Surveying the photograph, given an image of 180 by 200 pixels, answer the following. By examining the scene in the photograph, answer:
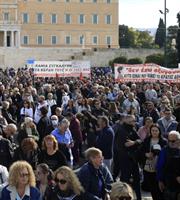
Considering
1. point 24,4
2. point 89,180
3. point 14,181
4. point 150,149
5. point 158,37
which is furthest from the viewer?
point 158,37

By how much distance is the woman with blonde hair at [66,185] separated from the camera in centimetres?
687

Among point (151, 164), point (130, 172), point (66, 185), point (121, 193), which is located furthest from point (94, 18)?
point (121, 193)

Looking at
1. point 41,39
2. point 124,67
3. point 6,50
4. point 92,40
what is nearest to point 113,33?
point 92,40

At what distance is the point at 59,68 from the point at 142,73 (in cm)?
611

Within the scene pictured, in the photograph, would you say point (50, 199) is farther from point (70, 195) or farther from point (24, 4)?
point (24, 4)

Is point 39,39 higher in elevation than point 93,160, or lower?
higher

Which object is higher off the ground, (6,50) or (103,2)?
(103,2)

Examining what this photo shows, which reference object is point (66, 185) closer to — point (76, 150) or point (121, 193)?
point (121, 193)

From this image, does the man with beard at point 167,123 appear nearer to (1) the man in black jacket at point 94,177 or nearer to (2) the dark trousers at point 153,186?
(2) the dark trousers at point 153,186

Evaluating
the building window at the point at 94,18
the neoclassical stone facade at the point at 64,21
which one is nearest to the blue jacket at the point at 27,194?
the neoclassical stone facade at the point at 64,21

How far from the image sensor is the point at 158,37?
116 metres

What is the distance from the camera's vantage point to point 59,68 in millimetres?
30250

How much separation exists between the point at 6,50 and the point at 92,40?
1922 cm

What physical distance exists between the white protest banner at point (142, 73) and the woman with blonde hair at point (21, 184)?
717 inches
